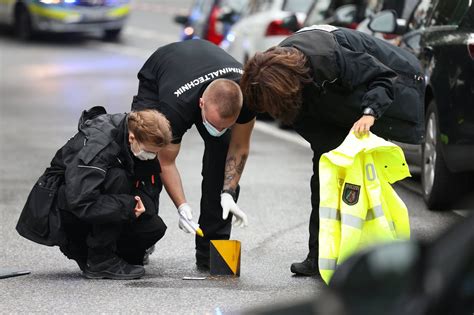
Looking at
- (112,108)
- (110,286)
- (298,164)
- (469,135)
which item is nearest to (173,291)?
(110,286)

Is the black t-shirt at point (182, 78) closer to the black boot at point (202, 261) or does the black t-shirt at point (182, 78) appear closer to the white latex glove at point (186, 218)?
the white latex glove at point (186, 218)

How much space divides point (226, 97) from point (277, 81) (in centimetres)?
37

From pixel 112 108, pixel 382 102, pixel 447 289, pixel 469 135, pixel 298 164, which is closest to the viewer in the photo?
pixel 447 289

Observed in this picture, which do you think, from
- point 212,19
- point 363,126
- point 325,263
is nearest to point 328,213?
point 325,263

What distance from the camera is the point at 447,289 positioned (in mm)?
3338

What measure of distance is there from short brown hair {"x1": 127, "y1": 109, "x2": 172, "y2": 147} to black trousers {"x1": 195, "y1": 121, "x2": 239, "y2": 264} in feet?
1.66

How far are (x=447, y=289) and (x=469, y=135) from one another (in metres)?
4.92

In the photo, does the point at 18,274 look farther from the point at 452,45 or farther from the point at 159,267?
the point at 452,45

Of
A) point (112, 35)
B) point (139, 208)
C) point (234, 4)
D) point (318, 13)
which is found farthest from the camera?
point (112, 35)

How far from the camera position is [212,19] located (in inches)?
742

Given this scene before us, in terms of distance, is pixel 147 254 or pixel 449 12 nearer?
pixel 147 254

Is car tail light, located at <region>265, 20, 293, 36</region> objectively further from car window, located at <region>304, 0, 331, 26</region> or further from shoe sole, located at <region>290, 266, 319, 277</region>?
shoe sole, located at <region>290, 266, 319, 277</region>

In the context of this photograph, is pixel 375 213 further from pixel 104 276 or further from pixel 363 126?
pixel 104 276

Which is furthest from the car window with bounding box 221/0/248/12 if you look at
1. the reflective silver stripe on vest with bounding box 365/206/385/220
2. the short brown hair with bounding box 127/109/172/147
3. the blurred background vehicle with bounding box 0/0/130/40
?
the reflective silver stripe on vest with bounding box 365/206/385/220
